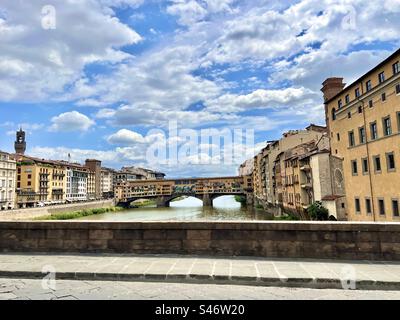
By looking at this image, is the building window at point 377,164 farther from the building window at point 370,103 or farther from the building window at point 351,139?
the building window at point 370,103

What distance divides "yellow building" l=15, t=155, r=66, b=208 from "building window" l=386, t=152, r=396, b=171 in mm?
79955

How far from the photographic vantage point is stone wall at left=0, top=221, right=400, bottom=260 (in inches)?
261

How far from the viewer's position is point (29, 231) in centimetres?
805

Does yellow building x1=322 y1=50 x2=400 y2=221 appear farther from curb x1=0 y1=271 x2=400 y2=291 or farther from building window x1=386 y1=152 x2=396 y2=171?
curb x1=0 y1=271 x2=400 y2=291

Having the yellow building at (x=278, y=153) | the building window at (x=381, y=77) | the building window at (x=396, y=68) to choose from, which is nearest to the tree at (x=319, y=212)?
the building window at (x=381, y=77)

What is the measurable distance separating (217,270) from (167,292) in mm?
1247

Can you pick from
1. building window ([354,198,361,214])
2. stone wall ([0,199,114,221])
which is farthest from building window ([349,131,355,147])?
stone wall ([0,199,114,221])

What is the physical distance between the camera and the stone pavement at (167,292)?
4770 mm

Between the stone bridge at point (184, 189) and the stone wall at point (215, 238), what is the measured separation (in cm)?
9371

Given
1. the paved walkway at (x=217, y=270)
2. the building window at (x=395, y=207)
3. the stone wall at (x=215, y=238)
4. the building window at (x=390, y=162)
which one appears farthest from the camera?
the building window at (x=390, y=162)

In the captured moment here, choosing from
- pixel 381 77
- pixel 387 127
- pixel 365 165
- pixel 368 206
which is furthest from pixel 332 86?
pixel 368 206

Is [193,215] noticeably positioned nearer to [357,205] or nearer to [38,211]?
[38,211]

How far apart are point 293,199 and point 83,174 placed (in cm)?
9052
